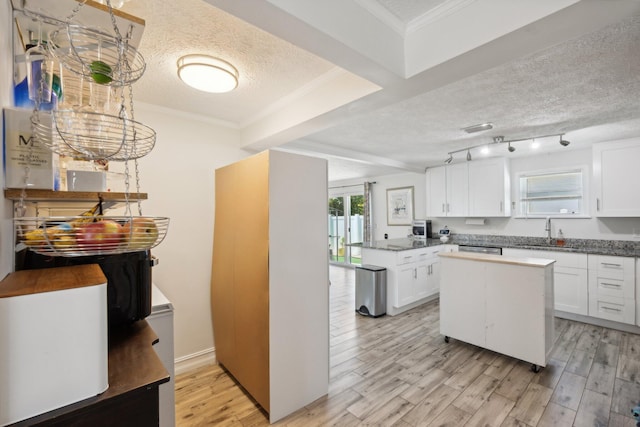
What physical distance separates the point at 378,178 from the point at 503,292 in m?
4.25

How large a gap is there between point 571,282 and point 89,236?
5.00 m

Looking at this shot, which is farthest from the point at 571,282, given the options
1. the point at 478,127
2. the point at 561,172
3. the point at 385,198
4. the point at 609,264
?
the point at 385,198

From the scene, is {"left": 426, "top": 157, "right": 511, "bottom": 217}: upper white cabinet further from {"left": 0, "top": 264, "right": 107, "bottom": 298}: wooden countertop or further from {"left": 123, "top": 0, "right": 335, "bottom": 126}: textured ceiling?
{"left": 0, "top": 264, "right": 107, "bottom": 298}: wooden countertop

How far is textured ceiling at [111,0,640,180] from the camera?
1.19m

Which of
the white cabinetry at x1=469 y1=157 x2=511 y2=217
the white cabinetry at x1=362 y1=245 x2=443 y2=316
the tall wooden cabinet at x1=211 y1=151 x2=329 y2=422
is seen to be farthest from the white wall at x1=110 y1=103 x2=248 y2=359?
the white cabinetry at x1=469 y1=157 x2=511 y2=217

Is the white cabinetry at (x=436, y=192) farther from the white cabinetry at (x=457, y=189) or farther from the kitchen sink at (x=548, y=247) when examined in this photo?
the kitchen sink at (x=548, y=247)

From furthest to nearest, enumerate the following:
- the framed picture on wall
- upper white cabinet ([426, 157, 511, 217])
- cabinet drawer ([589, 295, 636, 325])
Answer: the framed picture on wall → upper white cabinet ([426, 157, 511, 217]) → cabinet drawer ([589, 295, 636, 325])

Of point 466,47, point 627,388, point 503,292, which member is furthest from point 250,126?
point 627,388

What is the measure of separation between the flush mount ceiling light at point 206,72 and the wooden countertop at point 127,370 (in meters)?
1.47

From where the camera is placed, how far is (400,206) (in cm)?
614

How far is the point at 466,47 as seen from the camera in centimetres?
133

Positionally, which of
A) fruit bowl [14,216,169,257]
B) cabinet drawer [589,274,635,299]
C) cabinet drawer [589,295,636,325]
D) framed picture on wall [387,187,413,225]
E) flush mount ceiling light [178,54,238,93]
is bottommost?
cabinet drawer [589,295,636,325]

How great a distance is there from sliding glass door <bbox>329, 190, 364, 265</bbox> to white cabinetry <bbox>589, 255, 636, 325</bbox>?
4397 millimetres

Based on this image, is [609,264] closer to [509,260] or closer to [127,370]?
[509,260]
